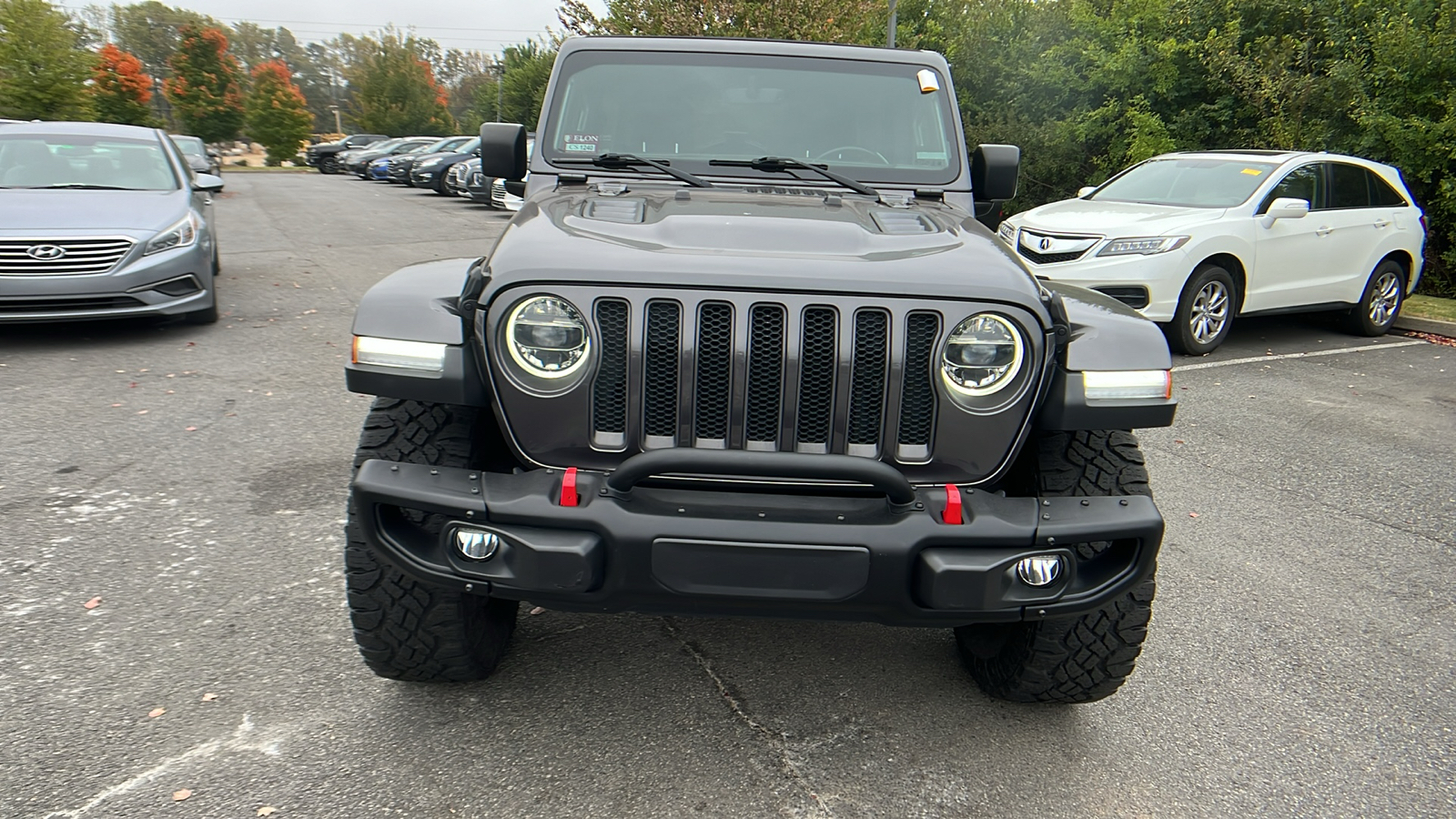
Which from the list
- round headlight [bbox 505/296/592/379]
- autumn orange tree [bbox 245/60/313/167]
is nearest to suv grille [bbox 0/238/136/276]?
round headlight [bbox 505/296/592/379]

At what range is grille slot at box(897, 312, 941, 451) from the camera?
2.31 metres

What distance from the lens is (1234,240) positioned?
316 inches

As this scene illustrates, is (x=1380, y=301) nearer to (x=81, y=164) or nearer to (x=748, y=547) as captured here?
(x=748, y=547)

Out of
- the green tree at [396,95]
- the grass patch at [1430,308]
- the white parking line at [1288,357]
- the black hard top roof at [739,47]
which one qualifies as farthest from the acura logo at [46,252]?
the green tree at [396,95]

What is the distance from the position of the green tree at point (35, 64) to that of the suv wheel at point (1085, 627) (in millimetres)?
27081

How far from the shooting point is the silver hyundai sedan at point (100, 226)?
670cm

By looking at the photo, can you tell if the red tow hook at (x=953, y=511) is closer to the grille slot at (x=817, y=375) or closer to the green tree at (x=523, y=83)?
the grille slot at (x=817, y=375)

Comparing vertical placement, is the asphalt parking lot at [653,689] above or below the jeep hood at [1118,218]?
below

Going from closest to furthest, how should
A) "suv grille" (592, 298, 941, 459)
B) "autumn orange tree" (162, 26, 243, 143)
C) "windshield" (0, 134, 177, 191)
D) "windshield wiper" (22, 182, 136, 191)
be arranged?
1. "suv grille" (592, 298, 941, 459)
2. "windshield wiper" (22, 182, 136, 191)
3. "windshield" (0, 134, 177, 191)
4. "autumn orange tree" (162, 26, 243, 143)

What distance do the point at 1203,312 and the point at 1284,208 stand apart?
3.42ft

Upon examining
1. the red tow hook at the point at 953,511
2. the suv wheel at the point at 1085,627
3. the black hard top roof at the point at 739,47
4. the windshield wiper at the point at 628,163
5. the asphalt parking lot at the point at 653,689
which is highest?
the black hard top roof at the point at 739,47

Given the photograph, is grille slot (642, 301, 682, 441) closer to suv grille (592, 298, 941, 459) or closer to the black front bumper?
suv grille (592, 298, 941, 459)

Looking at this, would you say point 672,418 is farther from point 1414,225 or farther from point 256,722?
point 1414,225

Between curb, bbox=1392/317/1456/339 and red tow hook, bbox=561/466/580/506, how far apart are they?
10329 millimetres
